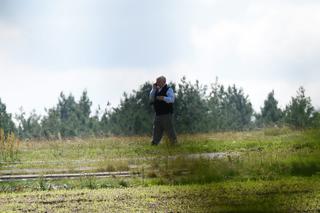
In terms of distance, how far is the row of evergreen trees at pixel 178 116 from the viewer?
15.7m

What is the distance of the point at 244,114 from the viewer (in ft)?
190

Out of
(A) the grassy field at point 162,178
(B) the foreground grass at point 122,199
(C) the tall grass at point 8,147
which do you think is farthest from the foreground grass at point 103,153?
(B) the foreground grass at point 122,199

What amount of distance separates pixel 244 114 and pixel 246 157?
47060mm

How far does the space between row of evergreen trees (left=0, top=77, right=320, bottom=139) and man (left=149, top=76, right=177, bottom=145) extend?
0.30 meters

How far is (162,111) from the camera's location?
44.4 ft

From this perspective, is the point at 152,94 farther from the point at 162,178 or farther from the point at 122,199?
the point at 122,199

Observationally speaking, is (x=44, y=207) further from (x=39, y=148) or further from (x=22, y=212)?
(x=39, y=148)

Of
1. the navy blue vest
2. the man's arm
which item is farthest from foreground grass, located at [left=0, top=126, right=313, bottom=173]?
the man's arm

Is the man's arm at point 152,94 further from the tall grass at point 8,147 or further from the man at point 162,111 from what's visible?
the tall grass at point 8,147

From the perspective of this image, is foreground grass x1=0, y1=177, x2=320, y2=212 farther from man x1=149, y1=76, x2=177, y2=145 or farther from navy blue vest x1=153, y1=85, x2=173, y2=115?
navy blue vest x1=153, y1=85, x2=173, y2=115

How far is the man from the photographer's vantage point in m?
12.5

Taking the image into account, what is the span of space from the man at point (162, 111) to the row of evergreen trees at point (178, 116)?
30 centimetres

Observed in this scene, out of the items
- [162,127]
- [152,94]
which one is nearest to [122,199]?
[152,94]

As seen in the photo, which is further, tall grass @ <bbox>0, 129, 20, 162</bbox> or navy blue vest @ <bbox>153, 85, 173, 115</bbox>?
tall grass @ <bbox>0, 129, 20, 162</bbox>
